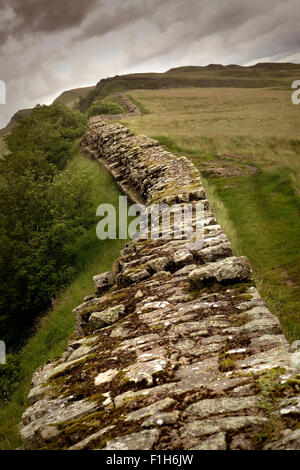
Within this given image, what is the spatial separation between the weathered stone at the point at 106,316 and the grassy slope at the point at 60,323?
2.14 meters

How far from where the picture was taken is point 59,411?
373 cm

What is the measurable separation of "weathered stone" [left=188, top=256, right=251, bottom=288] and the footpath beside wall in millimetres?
17

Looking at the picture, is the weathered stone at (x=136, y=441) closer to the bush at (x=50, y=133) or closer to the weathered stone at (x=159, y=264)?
the weathered stone at (x=159, y=264)

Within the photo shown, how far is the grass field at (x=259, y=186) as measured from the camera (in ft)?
29.0

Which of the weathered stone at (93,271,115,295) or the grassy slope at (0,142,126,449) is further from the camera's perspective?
the weathered stone at (93,271,115,295)

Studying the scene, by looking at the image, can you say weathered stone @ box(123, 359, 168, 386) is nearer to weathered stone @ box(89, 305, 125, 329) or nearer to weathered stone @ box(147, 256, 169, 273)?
weathered stone @ box(89, 305, 125, 329)

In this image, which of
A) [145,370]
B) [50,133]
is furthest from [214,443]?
[50,133]

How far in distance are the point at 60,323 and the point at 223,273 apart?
8.16 m

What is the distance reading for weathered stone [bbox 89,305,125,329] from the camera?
226 inches

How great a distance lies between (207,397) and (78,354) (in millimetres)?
2509

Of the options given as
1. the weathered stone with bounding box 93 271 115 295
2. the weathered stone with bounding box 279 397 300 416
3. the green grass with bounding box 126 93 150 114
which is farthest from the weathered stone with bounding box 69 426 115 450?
the green grass with bounding box 126 93 150 114

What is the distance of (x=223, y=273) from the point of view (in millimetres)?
5445

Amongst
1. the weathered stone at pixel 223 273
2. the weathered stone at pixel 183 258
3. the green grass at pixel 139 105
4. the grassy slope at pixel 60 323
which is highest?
the green grass at pixel 139 105

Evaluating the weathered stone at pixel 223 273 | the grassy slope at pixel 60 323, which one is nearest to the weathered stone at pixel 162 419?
the weathered stone at pixel 223 273
